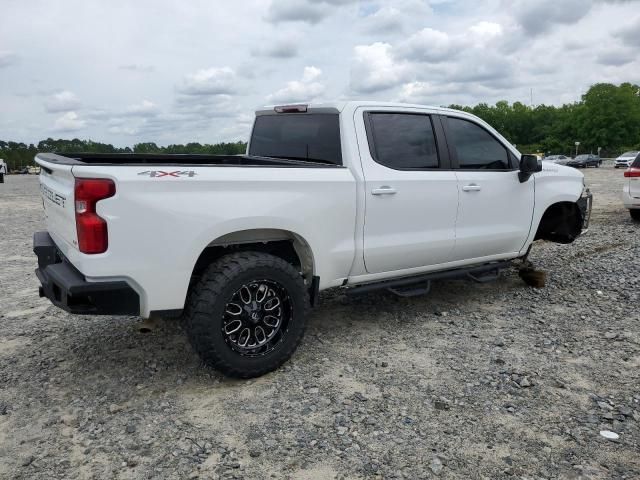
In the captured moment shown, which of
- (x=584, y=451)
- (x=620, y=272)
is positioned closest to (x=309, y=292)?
(x=584, y=451)

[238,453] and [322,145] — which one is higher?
[322,145]

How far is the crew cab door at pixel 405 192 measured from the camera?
4402mm

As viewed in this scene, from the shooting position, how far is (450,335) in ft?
15.5

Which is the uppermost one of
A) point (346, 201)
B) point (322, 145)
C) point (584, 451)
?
point (322, 145)

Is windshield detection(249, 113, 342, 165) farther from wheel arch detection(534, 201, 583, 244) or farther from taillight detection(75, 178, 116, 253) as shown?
wheel arch detection(534, 201, 583, 244)

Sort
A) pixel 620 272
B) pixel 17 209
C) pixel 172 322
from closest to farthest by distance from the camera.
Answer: pixel 172 322 < pixel 620 272 < pixel 17 209

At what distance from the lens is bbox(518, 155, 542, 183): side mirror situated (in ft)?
17.5

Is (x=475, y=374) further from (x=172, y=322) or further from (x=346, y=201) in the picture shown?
(x=172, y=322)

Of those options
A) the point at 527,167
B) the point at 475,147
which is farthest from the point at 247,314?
the point at 527,167

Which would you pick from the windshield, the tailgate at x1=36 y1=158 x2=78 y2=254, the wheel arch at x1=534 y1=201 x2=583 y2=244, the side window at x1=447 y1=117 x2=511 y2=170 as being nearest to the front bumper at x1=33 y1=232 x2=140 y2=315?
the tailgate at x1=36 y1=158 x2=78 y2=254

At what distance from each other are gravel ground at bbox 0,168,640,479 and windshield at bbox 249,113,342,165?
5.02 feet

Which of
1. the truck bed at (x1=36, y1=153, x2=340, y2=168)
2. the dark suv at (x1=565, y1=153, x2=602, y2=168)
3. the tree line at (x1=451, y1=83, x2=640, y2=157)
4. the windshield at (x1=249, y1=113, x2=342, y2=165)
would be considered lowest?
the dark suv at (x1=565, y1=153, x2=602, y2=168)

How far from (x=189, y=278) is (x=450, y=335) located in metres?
2.33

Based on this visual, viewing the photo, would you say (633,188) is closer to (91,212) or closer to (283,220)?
Answer: (283,220)
